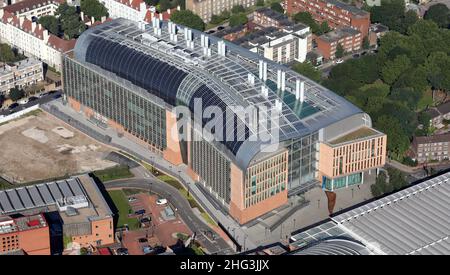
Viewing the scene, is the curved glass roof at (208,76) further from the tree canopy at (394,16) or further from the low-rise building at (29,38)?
the tree canopy at (394,16)

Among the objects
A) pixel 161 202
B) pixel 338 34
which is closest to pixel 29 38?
pixel 161 202

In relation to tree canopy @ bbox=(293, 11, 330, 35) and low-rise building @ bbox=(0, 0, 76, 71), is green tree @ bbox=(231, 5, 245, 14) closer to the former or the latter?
tree canopy @ bbox=(293, 11, 330, 35)

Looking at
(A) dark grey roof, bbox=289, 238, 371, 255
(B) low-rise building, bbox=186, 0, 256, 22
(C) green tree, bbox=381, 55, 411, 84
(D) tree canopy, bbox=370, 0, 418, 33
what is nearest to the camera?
(A) dark grey roof, bbox=289, 238, 371, 255

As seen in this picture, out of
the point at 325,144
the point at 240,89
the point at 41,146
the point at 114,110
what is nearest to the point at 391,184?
the point at 325,144

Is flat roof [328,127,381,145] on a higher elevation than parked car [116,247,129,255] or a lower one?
higher

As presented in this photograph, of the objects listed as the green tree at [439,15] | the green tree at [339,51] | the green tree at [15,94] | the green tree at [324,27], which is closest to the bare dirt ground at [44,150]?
the green tree at [15,94]

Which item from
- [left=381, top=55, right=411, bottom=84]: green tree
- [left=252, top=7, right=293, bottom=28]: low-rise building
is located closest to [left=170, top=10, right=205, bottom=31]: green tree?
[left=252, top=7, right=293, bottom=28]: low-rise building
